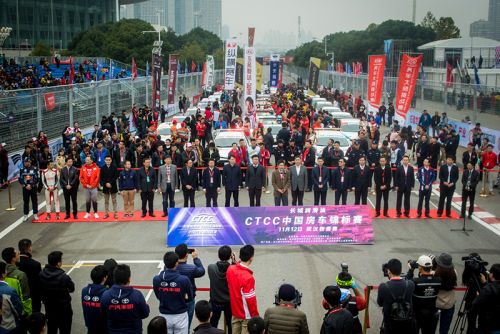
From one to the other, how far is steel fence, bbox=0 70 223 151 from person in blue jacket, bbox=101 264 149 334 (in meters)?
17.2

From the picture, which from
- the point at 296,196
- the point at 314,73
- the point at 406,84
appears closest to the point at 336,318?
the point at 296,196

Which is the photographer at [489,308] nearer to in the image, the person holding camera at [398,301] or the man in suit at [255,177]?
the person holding camera at [398,301]

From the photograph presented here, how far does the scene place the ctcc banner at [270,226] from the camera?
13.8 meters

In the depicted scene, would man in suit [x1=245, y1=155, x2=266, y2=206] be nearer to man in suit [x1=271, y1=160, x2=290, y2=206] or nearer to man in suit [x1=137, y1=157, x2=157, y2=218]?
man in suit [x1=271, y1=160, x2=290, y2=206]

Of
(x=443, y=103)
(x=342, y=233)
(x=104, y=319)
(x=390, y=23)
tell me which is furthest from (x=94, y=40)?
(x=104, y=319)

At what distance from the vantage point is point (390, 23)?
116500mm

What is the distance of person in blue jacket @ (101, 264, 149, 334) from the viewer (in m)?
7.02

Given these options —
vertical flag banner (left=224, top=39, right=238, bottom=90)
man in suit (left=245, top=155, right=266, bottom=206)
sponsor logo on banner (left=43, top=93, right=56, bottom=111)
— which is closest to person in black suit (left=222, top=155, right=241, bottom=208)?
man in suit (left=245, top=155, right=266, bottom=206)

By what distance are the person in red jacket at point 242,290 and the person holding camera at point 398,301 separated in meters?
1.65

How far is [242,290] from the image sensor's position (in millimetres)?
7508

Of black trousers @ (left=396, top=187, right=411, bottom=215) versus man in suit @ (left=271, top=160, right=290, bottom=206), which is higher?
man in suit @ (left=271, top=160, right=290, bottom=206)

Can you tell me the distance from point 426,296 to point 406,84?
688 inches

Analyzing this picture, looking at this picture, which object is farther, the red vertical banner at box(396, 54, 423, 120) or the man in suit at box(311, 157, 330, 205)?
the red vertical banner at box(396, 54, 423, 120)

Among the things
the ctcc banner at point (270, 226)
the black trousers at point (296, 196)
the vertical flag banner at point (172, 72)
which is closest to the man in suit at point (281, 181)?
the black trousers at point (296, 196)
